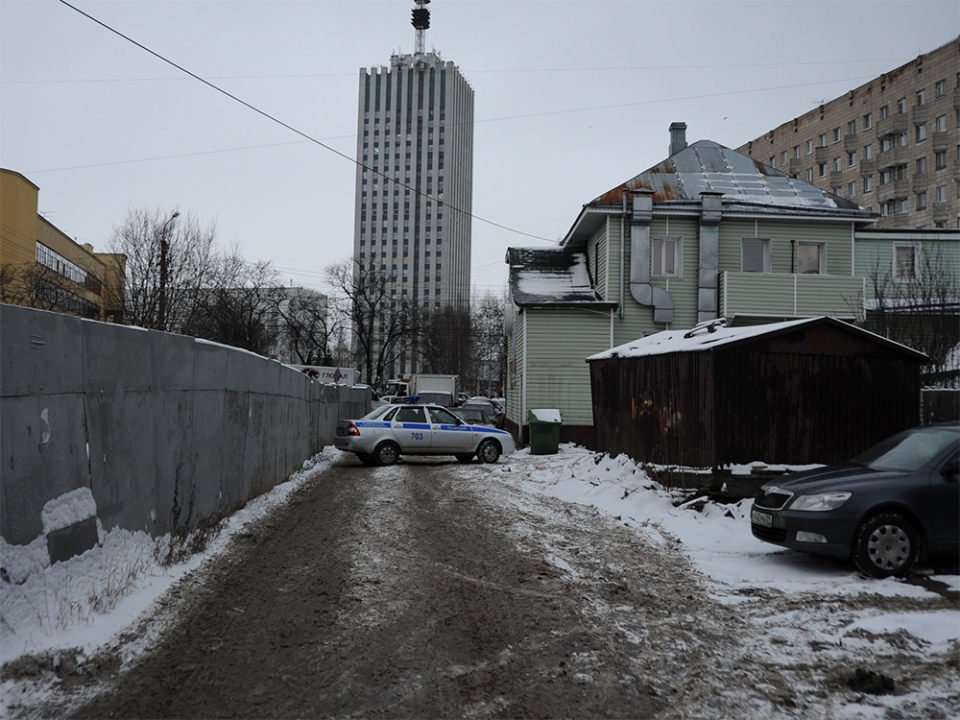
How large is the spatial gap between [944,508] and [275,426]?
10734 millimetres

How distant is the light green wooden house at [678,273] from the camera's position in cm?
2620

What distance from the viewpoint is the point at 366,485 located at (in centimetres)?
1540

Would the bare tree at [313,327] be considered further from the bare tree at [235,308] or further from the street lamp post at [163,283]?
the street lamp post at [163,283]

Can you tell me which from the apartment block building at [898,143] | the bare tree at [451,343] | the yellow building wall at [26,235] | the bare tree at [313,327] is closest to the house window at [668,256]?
the yellow building wall at [26,235]

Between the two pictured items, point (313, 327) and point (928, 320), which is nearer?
point (928, 320)

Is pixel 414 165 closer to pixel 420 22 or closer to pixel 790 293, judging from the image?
pixel 420 22

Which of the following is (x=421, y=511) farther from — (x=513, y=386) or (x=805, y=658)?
(x=513, y=386)

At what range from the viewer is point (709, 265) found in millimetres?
26562

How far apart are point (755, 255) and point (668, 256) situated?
313cm

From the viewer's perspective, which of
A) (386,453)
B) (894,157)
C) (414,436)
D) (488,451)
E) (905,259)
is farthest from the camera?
(894,157)

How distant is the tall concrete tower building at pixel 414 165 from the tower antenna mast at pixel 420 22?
29 cm

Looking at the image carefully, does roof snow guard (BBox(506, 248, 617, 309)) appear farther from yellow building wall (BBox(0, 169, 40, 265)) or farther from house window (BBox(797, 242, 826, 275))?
yellow building wall (BBox(0, 169, 40, 265))

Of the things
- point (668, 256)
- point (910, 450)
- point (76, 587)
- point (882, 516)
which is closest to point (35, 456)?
point (76, 587)

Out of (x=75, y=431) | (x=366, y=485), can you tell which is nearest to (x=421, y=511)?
(x=366, y=485)
